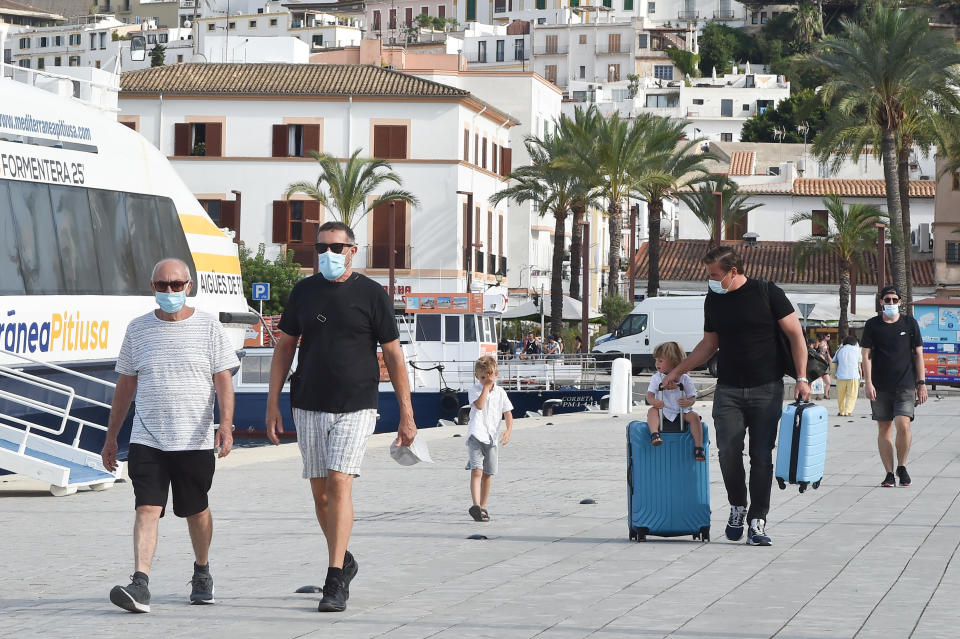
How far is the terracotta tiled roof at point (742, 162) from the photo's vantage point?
94.5 meters

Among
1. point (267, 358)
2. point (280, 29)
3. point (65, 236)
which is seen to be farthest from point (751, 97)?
point (65, 236)

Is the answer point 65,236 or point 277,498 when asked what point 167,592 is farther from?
point 65,236

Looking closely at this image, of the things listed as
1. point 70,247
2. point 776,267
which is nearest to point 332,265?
point 70,247

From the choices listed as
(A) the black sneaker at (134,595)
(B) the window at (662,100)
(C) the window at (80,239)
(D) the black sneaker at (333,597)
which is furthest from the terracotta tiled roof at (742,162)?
(A) the black sneaker at (134,595)

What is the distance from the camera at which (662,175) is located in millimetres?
53562

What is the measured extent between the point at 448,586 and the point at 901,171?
45.2 m

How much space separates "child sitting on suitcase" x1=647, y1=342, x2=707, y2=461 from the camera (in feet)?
32.8

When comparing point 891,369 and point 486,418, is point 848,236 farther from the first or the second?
point 486,418

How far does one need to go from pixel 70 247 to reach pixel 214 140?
45.7 meters

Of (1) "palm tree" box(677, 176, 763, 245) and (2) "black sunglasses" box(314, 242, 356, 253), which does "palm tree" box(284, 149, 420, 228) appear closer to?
(1) "palm tree" box(677, 176, 763, 245)

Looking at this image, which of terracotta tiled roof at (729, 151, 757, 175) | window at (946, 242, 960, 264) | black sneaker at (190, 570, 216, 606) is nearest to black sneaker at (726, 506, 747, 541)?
black sneaker at (190, 570, 216, 606)

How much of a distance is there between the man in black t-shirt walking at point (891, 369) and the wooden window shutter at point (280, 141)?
158ft

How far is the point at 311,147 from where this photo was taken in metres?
60.2

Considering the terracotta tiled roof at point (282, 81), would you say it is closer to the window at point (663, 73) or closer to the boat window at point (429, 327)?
the boat window at point (429, 327)
